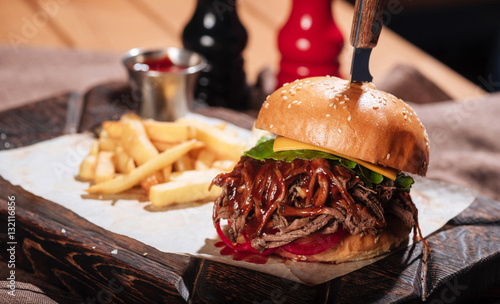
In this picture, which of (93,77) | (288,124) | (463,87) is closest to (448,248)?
(288,124)

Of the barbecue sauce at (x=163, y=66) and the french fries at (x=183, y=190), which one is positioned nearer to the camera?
the french fries at (x=183, y=190)

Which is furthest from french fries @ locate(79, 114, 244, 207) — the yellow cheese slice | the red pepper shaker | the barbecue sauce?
the red pepper shaker

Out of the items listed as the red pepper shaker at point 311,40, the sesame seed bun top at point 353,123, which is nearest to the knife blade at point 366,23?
the sesame seed bun top at point 353,123

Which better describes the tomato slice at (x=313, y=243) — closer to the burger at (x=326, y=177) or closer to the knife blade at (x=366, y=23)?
the burger at (x=326, y=177)

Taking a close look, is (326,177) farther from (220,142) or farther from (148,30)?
(148,30)

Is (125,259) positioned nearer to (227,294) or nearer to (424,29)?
(227,294)

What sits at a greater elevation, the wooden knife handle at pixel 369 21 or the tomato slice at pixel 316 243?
the wooden knife handle at pixel 369 21

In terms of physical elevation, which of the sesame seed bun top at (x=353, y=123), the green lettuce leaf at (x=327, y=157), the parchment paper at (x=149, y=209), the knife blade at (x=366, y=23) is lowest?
the parchment paper at (x=149, y=209)
